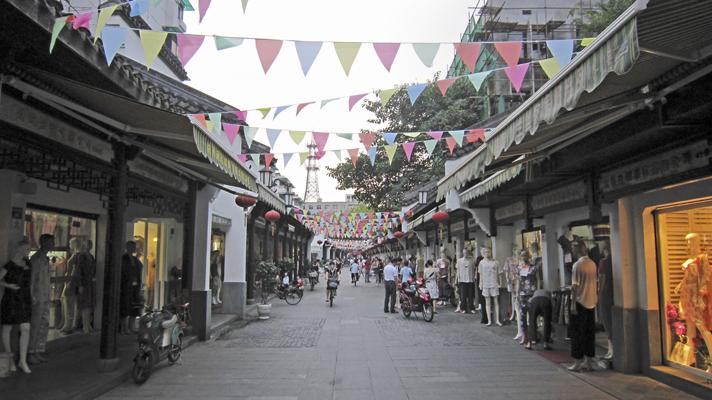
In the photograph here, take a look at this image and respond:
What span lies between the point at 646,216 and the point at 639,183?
92 centimetres

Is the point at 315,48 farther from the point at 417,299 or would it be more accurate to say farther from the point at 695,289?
the point at 417,299

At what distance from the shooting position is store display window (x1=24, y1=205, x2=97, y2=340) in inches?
341

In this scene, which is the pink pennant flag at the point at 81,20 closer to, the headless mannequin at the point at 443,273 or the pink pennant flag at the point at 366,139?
the pink pennant flag at the point at 366,139

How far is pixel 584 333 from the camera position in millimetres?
7246

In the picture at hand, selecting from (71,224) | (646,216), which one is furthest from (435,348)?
(71,224)

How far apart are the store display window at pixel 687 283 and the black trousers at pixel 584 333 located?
2.96 ft

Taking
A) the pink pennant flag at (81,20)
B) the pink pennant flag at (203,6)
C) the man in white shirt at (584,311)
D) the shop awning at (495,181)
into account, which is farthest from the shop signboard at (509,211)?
the pink pennant flag at (81,20)

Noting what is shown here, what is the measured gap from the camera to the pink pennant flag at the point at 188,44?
5887mm

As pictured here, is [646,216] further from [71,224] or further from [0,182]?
[71,224]

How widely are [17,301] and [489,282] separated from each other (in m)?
9.26

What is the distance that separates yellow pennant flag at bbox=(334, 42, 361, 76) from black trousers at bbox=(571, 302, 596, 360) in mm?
4793

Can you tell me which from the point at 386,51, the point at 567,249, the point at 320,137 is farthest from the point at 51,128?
the point at 567,249

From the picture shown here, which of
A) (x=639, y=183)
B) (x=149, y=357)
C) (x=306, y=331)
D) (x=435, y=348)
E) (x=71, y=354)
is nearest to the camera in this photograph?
(x=639, y=183)

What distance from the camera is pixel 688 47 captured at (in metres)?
3.65
